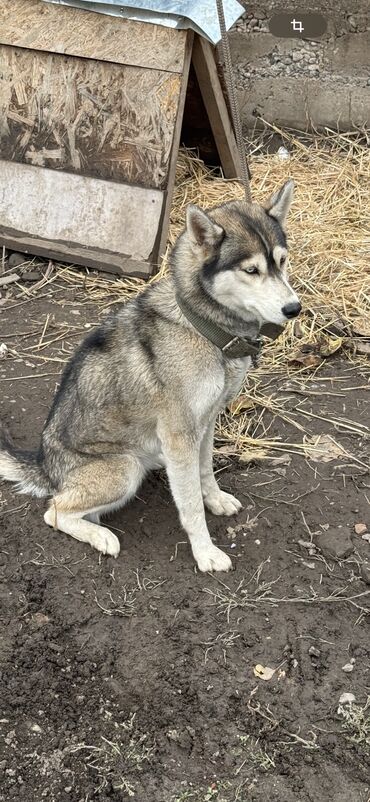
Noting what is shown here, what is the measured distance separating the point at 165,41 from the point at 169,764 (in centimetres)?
492

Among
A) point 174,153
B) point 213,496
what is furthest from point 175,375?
point 174,153

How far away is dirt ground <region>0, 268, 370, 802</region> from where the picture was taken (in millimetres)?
3248

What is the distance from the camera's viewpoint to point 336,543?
4.36 meters

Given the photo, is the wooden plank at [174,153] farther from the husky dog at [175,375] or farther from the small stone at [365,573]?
the small stone at [365,573]

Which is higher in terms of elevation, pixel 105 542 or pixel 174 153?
pixel 174 153

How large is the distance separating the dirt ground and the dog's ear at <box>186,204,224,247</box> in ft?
5.01

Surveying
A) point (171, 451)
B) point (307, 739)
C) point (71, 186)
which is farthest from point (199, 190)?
point (307, 739)

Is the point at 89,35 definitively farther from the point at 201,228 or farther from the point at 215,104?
the point at 201,228

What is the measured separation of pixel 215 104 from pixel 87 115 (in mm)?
996

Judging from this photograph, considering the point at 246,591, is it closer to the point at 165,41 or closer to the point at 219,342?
the point at 219,342

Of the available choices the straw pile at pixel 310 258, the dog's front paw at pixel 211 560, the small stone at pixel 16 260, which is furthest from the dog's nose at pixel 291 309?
the small stone at pixel 16 260

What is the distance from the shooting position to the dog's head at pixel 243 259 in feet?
12.3

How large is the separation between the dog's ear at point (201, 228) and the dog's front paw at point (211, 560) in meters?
1.44

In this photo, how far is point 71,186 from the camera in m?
6.79
